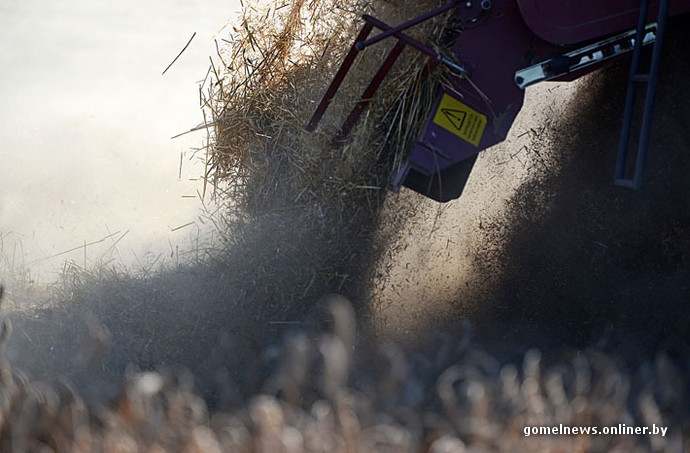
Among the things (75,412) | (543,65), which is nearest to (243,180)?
(543,65)

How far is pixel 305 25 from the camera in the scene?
3.90 m

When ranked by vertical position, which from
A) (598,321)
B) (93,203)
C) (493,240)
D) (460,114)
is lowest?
(598,321)

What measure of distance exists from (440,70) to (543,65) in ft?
1.43

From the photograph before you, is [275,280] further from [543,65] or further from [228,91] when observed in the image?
[543,65]

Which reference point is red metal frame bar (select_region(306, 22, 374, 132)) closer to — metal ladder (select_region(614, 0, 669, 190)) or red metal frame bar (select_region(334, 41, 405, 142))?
red metal frame bar (select_region(334, 41, 405, 142))

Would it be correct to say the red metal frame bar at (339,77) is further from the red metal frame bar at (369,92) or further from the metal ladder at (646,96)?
the metal ladder at (646,96)

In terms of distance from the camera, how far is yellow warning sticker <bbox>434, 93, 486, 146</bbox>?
3.37 m

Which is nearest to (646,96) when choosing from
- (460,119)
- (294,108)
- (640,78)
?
(640,78)

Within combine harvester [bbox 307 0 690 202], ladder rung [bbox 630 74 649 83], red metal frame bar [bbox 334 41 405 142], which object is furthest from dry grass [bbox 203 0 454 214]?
ladder rung [bbox 630 74 649 83]

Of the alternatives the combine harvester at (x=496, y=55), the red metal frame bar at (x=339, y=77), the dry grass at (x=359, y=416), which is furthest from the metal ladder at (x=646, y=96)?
the red metal frame bar at (x=339, y=77)

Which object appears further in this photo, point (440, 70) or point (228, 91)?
point (228, 91)

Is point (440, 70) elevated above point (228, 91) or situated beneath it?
situated beneath

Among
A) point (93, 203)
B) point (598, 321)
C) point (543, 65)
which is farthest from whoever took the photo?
point (93, 203)

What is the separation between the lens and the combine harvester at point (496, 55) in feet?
10.7
